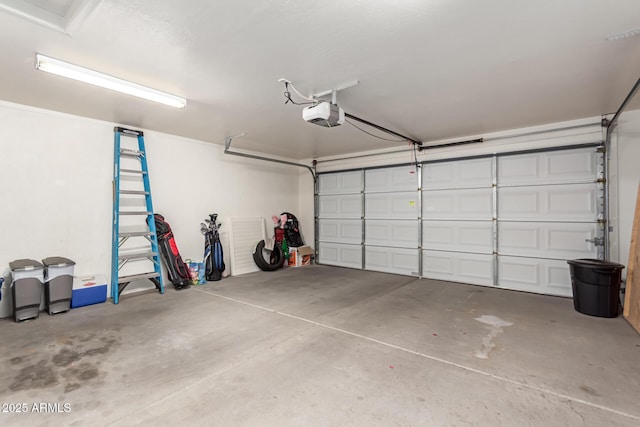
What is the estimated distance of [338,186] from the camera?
7141 mm

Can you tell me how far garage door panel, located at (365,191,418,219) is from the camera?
6.00 meters

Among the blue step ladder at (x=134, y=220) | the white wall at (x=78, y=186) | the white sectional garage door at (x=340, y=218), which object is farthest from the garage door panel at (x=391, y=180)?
the blue step ladder at (x=134, y=220)

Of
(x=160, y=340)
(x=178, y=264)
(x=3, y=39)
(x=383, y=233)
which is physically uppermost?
(x=3, y=39)

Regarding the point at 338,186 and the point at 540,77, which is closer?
the point at 540,77

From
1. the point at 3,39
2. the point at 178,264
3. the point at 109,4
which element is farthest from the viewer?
the point at 178,264

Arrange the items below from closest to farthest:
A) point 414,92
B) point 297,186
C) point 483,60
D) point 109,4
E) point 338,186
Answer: point 109,4 < point 483,60 < point 414,92 < point 338,186 < point 297,186

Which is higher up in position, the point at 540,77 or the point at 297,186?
the point at 540,77

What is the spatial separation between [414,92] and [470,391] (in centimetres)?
291

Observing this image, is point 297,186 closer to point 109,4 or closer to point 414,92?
point 414,92

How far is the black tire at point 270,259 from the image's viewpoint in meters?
6.26

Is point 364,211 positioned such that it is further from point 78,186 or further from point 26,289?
point 26,289

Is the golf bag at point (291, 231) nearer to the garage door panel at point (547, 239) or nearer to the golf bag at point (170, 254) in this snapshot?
the golf bag at point (170, 254)

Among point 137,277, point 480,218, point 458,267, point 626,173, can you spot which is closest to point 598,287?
point 626,173

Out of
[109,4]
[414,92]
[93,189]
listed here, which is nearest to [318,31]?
[109,4]
